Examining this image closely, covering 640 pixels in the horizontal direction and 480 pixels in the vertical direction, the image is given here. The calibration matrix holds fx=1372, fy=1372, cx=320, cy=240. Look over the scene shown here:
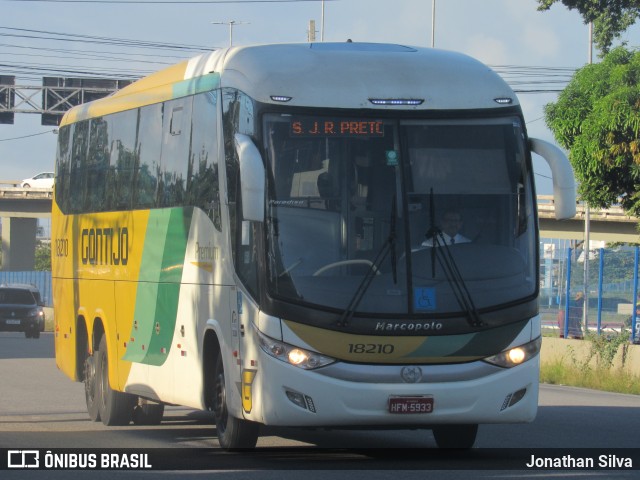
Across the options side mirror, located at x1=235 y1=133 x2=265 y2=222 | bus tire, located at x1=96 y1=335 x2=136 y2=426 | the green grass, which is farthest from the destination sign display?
the green grass

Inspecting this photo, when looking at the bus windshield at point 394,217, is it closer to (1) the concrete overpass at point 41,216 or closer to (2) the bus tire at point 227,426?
(2) the bus tire at point 227,426

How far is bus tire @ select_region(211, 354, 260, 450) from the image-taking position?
12219 millimetres

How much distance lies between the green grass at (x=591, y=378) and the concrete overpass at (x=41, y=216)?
1340 cm

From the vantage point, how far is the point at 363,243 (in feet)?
37.7

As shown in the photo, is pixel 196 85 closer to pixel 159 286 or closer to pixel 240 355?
pixel 159 286

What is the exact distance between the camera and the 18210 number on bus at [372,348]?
1123cm

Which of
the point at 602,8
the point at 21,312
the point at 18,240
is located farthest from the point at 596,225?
the point at 18,240

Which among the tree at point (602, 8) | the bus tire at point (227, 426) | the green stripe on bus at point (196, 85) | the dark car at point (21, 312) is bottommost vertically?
the dark car at point (21, 312)

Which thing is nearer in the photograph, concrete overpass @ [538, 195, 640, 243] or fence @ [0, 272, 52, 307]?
concrete overpass @ [538, 195, 640, 243]

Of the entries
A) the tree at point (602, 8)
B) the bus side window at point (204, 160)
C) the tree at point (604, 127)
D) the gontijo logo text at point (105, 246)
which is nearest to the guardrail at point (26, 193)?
the tree at point (602, 8)

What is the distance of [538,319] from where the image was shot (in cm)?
1197

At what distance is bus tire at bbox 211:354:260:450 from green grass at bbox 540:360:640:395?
11912 mm

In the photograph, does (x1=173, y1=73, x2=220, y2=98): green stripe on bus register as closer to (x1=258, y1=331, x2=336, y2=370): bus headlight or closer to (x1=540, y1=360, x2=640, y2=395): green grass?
(x1=258, y1=331, x2=336, y2=370): bus headlight

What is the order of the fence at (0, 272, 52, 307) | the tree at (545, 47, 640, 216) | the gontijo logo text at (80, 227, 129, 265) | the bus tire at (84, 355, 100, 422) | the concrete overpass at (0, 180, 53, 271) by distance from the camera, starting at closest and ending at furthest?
the gontijo logo text at (80, 227, 129, 265)
the bus tire at (84, 355, 100, 422)
the tree at (545, 47, 640, 216)
the fence at (0, 272, 52, 307)
the concrete overpass at (0, 180, 53, 271)
